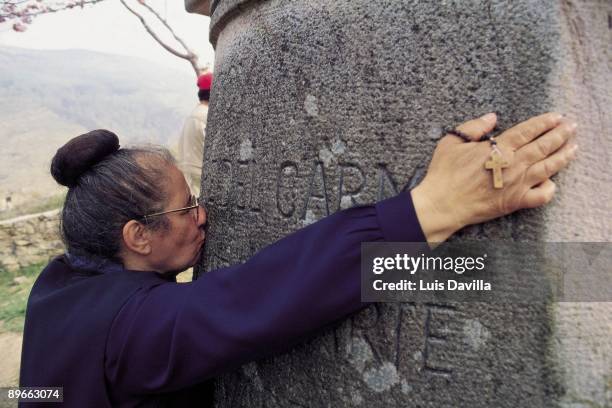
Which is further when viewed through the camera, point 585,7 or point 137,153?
point 137,153

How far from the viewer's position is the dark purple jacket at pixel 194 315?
44.9 inches

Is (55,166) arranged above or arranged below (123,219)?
above

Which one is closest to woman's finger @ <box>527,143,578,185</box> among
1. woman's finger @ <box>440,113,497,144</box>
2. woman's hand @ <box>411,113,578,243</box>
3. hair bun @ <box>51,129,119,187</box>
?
woman's hand @ <box>411,113,578,243</box>

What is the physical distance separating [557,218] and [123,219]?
1191 millimetres

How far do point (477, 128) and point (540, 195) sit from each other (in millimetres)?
193

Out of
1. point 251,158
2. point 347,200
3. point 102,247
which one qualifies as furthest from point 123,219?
point 347,200

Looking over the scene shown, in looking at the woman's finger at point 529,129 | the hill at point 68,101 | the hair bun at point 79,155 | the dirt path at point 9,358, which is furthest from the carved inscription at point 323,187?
the hill at point 68,101

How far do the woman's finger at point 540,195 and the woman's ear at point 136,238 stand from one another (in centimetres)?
109

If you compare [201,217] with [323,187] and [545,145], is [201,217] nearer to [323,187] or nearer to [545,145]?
[323,187]

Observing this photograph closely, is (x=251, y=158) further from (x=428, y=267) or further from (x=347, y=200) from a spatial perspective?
(x=428, y=267)

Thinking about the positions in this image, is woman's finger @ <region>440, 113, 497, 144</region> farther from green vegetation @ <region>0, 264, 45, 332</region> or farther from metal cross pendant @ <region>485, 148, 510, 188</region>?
green vegetation @ <region>0, 264, 45, 332</region>

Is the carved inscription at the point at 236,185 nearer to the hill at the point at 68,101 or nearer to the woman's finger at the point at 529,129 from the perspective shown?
the woman's finger at the point at 529,129

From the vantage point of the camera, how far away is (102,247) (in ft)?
5.01

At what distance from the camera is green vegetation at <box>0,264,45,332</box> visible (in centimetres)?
531
